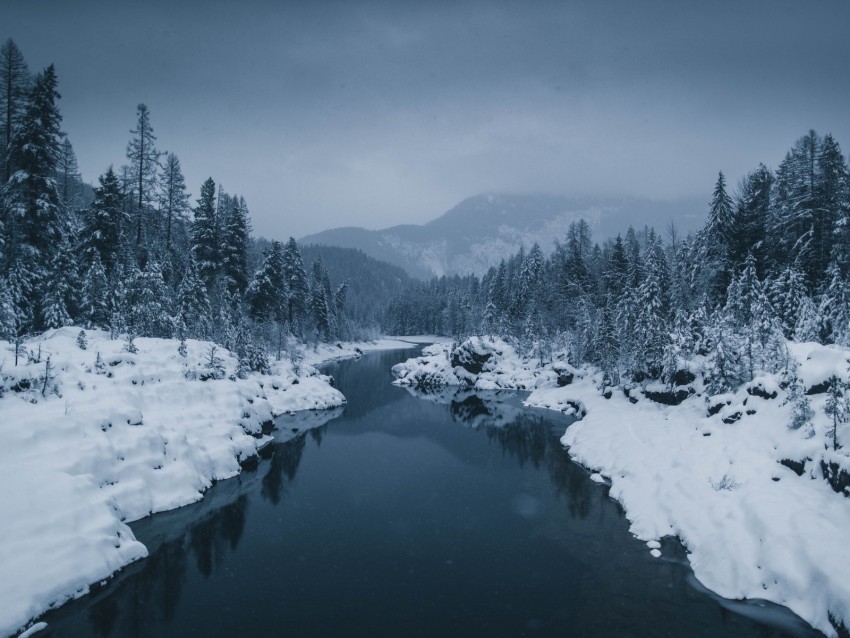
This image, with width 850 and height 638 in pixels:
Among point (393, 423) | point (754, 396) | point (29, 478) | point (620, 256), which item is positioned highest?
point (620, 256)

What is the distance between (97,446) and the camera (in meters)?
14.5

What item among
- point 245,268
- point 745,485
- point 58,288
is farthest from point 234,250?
point 745,485

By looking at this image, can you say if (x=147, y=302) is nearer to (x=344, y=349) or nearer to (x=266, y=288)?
(x=266, y=288)

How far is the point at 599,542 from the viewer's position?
14625 mm

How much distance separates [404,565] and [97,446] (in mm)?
11073

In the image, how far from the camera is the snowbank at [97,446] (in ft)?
33.9

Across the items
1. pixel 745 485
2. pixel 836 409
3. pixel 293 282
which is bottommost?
pixel 745 485

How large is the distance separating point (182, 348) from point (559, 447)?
23.0 metres

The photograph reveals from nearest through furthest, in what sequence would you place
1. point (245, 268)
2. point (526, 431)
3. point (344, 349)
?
point (526, 431)
point (245, 268)
point (344, 349)

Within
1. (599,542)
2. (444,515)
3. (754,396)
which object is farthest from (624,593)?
(754,396)

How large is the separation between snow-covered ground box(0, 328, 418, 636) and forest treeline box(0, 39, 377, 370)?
8.43ft

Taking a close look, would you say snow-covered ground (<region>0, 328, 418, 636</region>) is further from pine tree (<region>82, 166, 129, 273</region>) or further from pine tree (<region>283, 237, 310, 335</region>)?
pine tree (<region>283, 237, 310, 335</region>)

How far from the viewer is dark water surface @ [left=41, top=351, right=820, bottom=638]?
10.3m

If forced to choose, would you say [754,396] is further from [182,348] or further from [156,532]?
[182,348]
